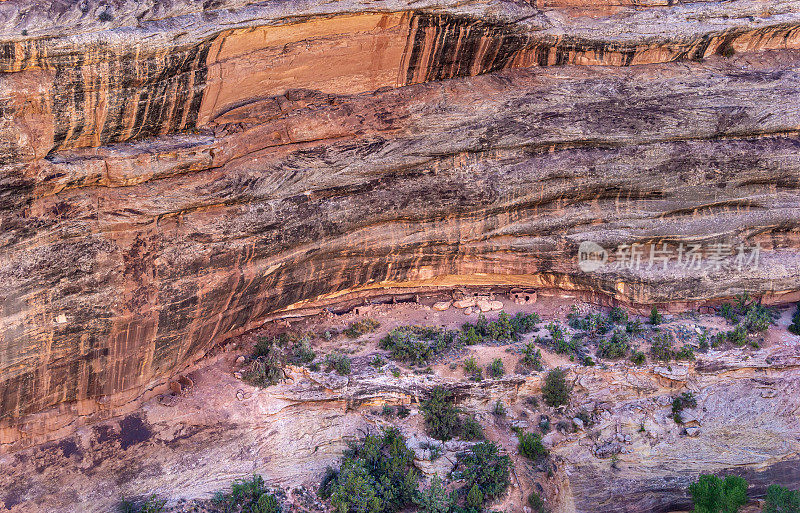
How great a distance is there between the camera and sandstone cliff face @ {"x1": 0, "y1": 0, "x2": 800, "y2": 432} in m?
16.5

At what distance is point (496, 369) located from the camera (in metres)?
21.0

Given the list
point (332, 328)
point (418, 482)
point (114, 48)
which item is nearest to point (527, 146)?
point (332, 328)

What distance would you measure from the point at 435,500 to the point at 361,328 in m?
5.97

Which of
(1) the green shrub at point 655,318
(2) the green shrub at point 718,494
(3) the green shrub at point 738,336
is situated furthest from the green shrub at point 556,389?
(3) the green shrub at point 738,336

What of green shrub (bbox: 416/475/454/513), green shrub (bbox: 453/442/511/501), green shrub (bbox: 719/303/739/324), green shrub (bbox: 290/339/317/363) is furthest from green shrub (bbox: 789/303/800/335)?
green shrub (bbox: 290/339/317/363)

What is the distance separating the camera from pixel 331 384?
20.1 metres

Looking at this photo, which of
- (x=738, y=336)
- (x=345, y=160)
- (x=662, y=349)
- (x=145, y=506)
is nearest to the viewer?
(x=145, y=506)

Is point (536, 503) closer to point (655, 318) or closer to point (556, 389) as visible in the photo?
point (556, 389)

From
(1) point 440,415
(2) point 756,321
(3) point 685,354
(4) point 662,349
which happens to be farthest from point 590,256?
(1) point 440,415

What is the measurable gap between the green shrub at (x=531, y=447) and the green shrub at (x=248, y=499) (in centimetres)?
641

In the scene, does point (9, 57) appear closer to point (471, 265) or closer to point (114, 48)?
point (114, 48)

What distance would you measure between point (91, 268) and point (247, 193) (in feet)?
13.0

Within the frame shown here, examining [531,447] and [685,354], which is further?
[685,354]

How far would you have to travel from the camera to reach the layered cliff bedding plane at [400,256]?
17000mm
